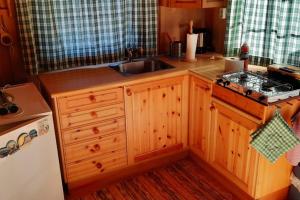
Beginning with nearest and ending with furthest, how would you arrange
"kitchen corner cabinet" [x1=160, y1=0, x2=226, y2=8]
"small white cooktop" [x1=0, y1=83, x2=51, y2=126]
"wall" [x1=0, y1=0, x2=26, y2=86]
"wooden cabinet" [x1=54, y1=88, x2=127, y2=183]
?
"small white cooktop" [x1=0, y1=83, x2=51, y2=126] → "wooden cabinet" [x1=54, y1=88, x2=127, y2=183] → "wall" [x1=0, y1=0, x2=26, y2=86] → "kitchen corner cabinet" [x1=160, y1=0, x2=226, y2=8]

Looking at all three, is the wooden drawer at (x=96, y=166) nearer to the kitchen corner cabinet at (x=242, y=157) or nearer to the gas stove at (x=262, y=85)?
the kitchen corner cabinet at (x=242, y=157)

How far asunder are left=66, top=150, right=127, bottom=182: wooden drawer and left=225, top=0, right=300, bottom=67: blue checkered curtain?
1.37m

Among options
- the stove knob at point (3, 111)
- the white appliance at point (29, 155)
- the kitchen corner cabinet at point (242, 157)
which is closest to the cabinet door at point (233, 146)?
the kitchen corner cabinet at point (242, 157)

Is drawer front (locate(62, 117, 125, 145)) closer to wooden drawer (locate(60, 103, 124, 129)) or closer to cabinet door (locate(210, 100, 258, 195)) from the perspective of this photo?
wooden drawer (locate(60, 103, 124, 129))

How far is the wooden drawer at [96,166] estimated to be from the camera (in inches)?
98.4

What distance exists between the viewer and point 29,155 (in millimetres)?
1900

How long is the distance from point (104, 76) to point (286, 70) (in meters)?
1.38

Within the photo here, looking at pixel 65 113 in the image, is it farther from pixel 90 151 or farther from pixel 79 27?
pixel 79 27

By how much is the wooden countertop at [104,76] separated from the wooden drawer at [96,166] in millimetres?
600

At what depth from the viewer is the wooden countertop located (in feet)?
7.73

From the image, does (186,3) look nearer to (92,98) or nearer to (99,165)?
(92,98)

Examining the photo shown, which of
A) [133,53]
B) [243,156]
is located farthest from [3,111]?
[243,156]

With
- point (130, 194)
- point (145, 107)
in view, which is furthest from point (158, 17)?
point (130, 194)

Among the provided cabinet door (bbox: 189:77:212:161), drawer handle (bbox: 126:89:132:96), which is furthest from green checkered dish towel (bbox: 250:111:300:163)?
drawer handle (bbox: 126:89:132:96)
